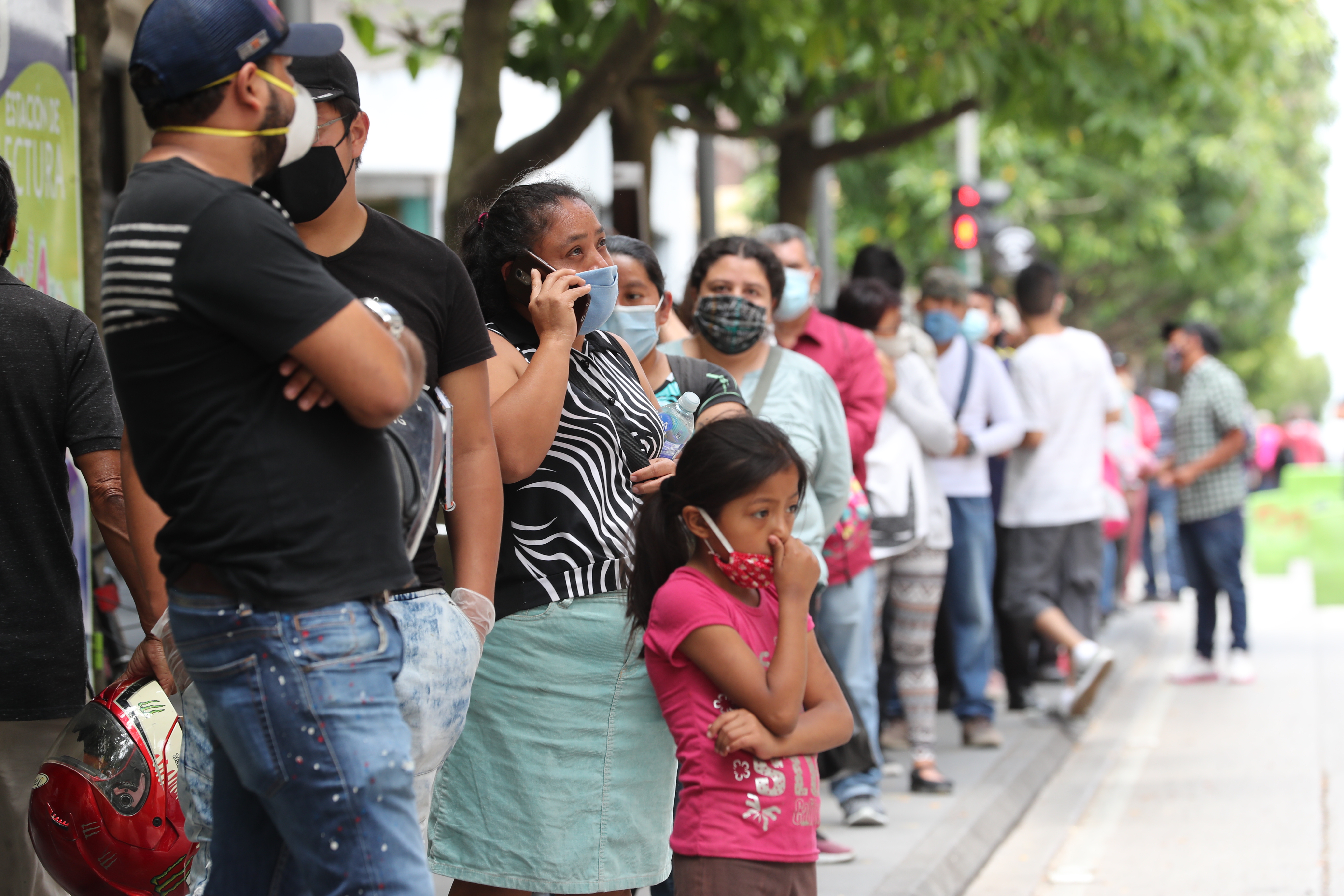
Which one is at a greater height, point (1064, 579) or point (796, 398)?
point (796, 398)

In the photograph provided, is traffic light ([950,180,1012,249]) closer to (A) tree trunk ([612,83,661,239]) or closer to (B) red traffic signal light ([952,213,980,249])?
(B) red traffic signal light ([952,213,980,249])

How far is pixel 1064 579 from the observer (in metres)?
8.59

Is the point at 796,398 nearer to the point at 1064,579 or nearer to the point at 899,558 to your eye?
the point at 899,558

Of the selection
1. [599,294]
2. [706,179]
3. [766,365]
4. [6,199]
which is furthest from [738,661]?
[706,179]

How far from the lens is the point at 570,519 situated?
3279mm

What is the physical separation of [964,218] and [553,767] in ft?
35.3

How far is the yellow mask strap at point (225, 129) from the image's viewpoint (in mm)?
2250

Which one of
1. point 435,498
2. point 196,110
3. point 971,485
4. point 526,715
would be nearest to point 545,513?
point 526,715

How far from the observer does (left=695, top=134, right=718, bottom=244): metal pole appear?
10109 mm

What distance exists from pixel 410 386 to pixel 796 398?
9.29ft

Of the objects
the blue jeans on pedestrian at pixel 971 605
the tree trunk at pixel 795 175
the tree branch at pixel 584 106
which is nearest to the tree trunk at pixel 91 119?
the tree branch at pixel 584 106

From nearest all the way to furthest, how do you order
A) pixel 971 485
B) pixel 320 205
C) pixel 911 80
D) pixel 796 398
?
pixel 320 205
pixel 796 398
pixel 971 485
pixel 911 80

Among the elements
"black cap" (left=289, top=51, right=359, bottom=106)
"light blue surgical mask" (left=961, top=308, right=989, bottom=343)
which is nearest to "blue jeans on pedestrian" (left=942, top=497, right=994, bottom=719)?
"light blue surgical mask" (left=961, top=308, right=989, bottom=343)

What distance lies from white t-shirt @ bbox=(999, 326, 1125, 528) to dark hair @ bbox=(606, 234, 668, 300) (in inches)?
176
